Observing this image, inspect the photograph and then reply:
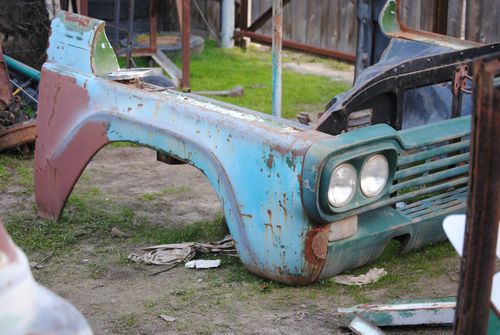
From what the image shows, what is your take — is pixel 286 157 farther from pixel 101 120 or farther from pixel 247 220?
pixel 101 120

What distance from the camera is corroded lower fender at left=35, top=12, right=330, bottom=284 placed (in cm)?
390

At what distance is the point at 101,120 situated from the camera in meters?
4.70

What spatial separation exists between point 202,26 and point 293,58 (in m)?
2.02

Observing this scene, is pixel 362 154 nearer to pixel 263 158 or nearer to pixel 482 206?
pixel 263 158

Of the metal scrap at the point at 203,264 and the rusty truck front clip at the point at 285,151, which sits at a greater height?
the rusty truck front clip at the point at 285,151

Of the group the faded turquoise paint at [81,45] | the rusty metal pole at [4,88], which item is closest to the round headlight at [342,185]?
the faded turquoise paint at [81,45]

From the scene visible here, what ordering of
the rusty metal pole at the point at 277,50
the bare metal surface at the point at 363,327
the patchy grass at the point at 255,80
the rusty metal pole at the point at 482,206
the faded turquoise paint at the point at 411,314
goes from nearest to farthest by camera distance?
the rusty metal pole at the point at 482,206 → the bare metal surface at the point at 363,327 → the faded turquoise paint at the point at 411,314 → the rusty metal pole at the point at 277,50 → the patchy grass at the point at 255,80

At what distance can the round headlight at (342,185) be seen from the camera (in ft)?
12.4

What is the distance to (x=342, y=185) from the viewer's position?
3824 millimetres

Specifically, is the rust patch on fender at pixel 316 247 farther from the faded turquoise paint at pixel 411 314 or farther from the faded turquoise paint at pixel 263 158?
the faded turquoise paint at pixel 411 314

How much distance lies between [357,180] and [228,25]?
859 centimetres

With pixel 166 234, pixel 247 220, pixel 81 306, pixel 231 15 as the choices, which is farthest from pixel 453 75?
pixel 231 15

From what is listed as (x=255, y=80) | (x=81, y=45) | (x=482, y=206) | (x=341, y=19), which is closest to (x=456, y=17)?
(x=341, y=19)

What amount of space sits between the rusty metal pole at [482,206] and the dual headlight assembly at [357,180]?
1489 millimetres
